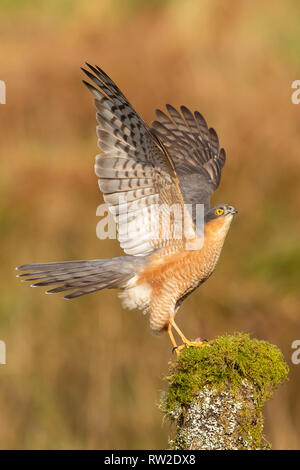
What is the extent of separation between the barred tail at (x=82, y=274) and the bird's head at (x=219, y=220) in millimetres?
437

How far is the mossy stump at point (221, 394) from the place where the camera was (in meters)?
2.31

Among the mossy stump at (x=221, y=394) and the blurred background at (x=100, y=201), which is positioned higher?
the blurred background at (x=100, y=201)

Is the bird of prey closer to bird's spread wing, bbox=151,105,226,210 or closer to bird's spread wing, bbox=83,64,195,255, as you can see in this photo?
bird's spread wing, bbox=83,64,195,255

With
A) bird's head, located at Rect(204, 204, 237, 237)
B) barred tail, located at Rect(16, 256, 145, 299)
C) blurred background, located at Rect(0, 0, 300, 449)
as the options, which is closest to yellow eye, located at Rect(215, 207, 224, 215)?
bird's head, located at Rect(204, 204, 237, 237)

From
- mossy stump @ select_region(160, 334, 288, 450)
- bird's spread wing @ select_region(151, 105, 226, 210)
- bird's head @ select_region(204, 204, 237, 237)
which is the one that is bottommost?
mossy stump @ select_region(160, 334, 288, 450)

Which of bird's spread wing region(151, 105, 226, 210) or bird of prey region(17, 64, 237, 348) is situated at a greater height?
bird's spread wing region(151, 105, 226, 210)

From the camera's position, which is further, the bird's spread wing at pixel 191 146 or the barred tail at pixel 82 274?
the bird's spread wing at pixel 191 146

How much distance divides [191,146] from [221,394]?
260 cm

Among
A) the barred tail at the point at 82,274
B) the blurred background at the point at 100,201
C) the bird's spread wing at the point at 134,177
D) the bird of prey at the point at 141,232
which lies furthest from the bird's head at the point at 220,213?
the blurred background at the point at 100,201

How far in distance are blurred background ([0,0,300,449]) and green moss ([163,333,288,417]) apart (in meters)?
3.18

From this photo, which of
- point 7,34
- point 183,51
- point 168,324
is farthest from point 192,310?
point 7,34

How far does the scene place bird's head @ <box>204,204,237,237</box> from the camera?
12.2 ft

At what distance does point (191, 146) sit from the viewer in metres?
4.67

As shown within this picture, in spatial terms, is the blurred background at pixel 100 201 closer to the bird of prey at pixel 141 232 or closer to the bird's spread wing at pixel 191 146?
the bird's spread wing at pixel 191 146
